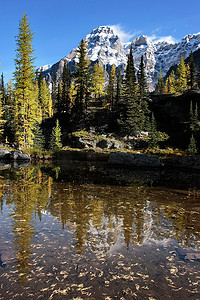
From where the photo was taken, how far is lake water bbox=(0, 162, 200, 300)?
8.71 ft

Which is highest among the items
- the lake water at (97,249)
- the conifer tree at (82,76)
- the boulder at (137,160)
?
the conifer tree at (82,76)

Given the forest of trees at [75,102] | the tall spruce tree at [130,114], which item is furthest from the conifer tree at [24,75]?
the tall spruce tree at [130,114]

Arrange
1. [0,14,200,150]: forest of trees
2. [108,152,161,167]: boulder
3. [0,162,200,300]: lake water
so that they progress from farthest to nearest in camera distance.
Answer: [0,14,200,150]: forest of trees < [108,152,161,167]: boulder < [0,162,200,300]: lake water

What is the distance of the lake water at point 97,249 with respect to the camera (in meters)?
2.66

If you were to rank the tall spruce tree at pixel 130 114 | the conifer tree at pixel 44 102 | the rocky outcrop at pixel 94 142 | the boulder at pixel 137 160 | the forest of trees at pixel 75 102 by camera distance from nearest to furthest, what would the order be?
the boulder at pixel 137 160 < the forest of trees at pixel 75 102 < the rocky outcrop at pixel 94 142 < the tall spruce tree at pixel 130 114 < the conifer tree at pixel 44 102

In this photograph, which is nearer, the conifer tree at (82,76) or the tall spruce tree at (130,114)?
the tall spruce tree at (130,114)

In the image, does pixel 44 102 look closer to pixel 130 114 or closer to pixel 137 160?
pixel 130 114

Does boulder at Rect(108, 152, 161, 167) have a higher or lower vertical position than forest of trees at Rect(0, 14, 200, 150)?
lower

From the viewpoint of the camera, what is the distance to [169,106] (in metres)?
45.7

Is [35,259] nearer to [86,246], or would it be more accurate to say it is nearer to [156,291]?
[86,246]

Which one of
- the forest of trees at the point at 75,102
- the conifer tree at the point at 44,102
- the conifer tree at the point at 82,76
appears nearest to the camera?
the forest of trees at the point at 75,102

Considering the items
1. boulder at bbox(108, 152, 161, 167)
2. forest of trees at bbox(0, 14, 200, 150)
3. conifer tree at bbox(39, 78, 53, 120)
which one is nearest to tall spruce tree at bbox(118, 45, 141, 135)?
forest of trees at bbox(0, 14, 200, 150)

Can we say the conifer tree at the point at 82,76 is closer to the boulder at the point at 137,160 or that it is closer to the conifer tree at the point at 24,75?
the conifer tree at the point at 24,75

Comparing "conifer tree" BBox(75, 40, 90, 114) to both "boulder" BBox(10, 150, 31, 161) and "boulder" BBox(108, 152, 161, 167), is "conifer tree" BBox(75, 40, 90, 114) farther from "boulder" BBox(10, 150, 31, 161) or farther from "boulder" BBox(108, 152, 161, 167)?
"boulder" BBox(108, 152, 161, 167)
